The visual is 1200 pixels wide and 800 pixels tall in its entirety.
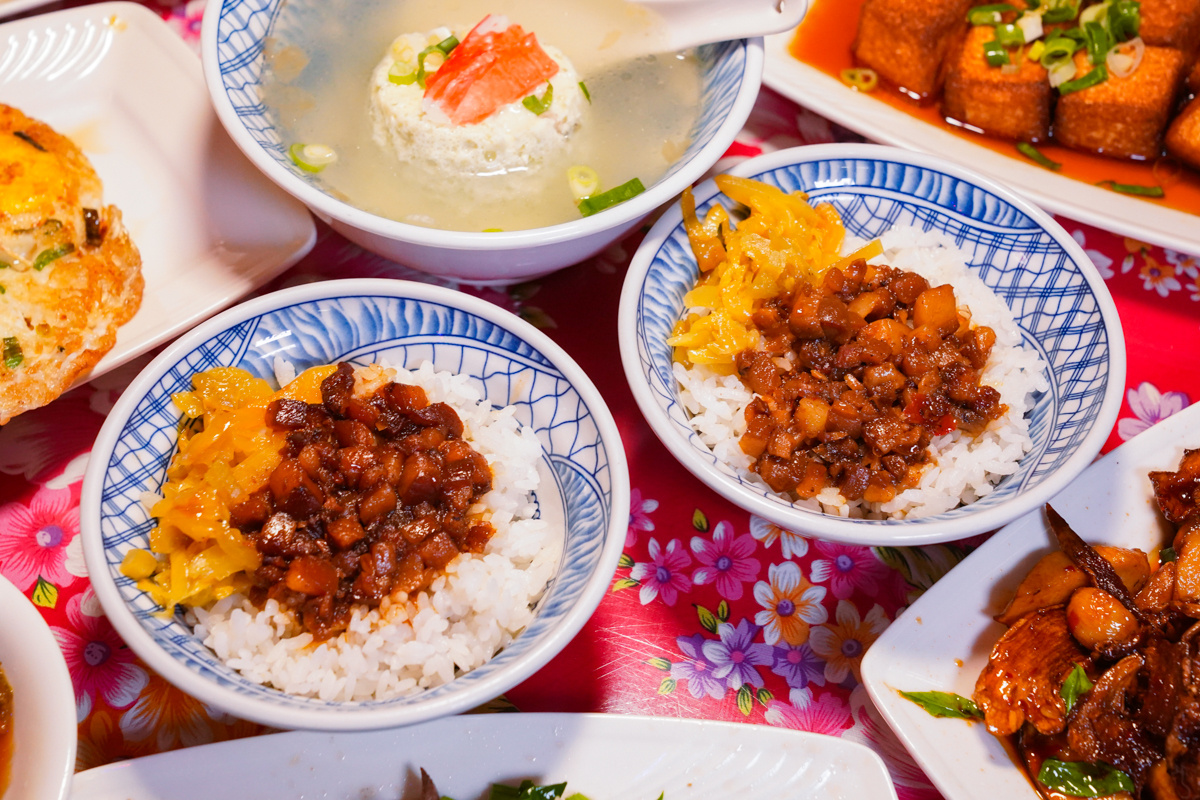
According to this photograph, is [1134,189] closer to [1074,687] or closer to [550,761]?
[1074,687]

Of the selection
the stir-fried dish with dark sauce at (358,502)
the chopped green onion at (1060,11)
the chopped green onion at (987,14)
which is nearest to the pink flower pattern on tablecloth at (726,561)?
the stir-fried dish with dark sauce at (358,502)

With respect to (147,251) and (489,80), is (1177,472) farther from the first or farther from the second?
(147,251)

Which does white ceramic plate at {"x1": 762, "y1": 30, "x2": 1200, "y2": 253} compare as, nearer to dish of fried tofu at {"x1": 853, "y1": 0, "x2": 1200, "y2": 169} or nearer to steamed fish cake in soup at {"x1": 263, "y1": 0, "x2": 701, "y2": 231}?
dish of fried tofu at {"x1": 853, "y1": 0, "x2": 1200, "y2": 169}

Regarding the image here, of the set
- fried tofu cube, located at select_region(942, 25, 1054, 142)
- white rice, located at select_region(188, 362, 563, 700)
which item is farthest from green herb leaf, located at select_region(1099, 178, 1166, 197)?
white rice, located at select_region(188, 362, 563, 700)

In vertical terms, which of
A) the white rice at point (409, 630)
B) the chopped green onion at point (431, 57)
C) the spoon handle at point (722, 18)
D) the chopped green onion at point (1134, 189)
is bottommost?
the white rice at point (409, 630)

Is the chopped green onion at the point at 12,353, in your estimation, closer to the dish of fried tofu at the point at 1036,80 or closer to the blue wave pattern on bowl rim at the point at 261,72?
the blue wave pattern on bowl rim at the point at 261,72

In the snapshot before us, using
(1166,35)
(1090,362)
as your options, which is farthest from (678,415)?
(1166,35)

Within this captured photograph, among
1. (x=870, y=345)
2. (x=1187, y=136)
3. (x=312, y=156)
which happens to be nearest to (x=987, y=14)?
(x=1187, y=136)
